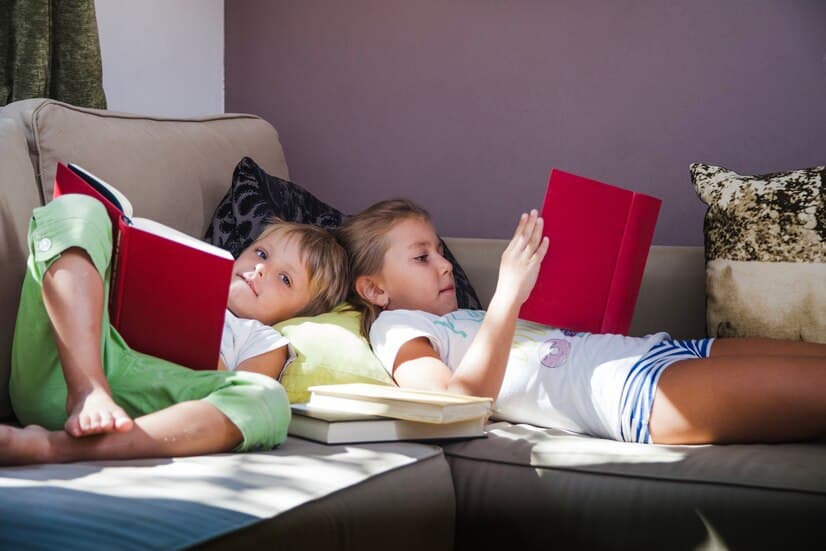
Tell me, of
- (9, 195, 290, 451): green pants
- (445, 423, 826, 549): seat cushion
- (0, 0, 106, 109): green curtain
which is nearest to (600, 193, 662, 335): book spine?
(445, 423, 826, 549): seat cushion

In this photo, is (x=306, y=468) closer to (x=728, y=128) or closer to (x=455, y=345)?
(x=455, y=345)

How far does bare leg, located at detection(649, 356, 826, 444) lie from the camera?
1629 mm

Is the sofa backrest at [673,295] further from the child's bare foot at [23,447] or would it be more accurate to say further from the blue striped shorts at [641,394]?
the child's bare foot at [23,447]

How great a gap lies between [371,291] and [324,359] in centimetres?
32

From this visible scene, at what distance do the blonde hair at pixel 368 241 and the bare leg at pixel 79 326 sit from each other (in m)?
0.77

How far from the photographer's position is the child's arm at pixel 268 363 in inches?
70.4

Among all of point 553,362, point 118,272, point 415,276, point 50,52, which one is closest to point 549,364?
point 553,362

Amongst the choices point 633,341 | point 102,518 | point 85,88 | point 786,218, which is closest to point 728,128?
point 786,218

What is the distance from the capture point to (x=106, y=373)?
1.50m

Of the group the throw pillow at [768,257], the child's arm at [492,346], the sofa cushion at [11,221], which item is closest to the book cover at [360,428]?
the child's arm at [492,346]

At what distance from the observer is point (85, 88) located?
96.4 inches

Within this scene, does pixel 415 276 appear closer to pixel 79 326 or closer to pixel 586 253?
pixel 586 253

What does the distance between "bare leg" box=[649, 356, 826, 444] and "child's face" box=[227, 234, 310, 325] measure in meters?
0.74

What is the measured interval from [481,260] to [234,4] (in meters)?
1.32
